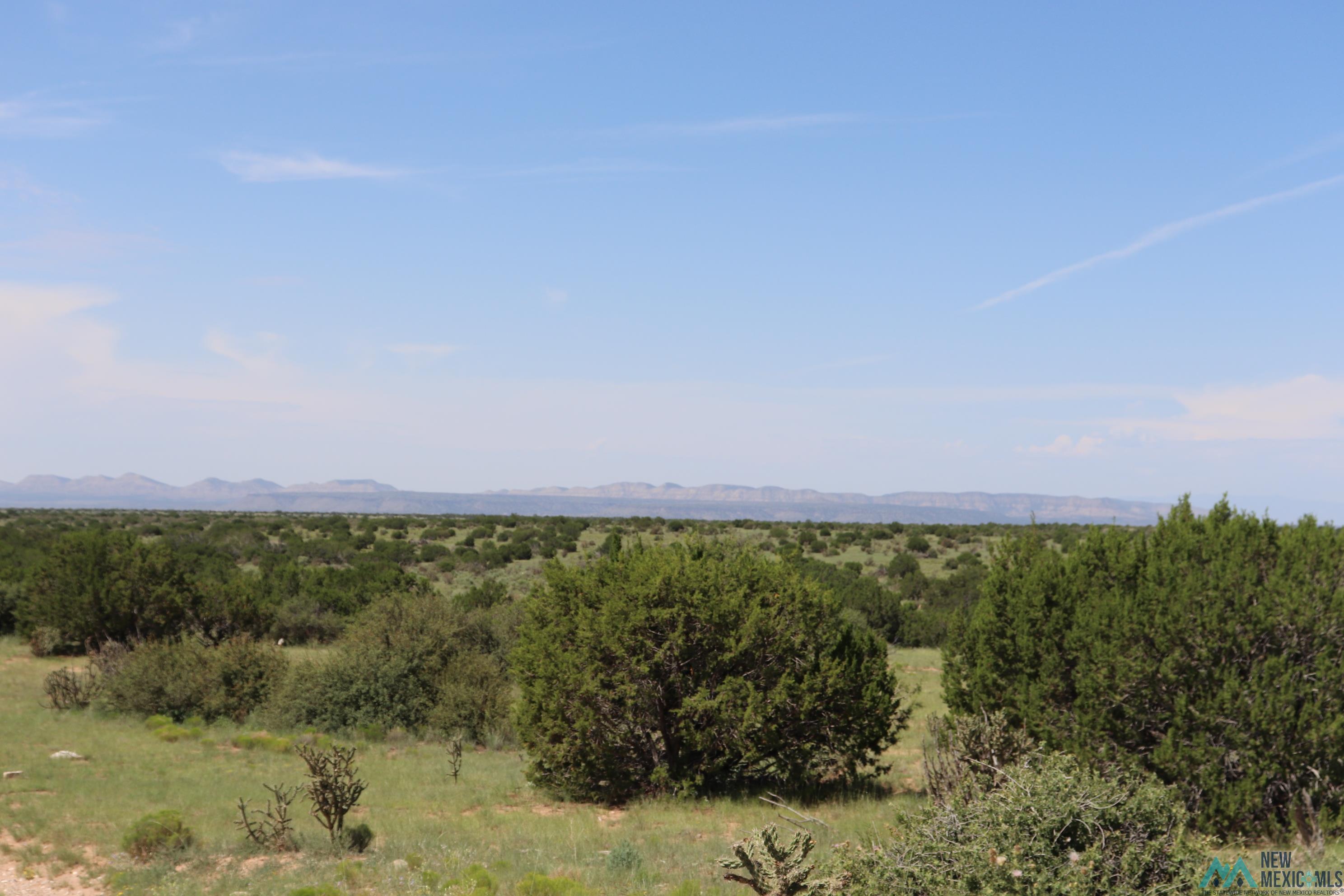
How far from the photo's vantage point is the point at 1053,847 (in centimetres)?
568

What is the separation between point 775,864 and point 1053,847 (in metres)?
2.37

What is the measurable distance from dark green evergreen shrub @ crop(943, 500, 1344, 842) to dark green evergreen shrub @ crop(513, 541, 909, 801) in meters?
3.08

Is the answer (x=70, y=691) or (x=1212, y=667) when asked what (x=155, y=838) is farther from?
(x=70, y=691)

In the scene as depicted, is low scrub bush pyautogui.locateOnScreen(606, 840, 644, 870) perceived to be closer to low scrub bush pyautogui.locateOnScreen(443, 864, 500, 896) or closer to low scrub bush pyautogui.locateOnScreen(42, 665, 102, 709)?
low scrub bush pyautogui.locateOnScreen(443, 864, 500, 896)

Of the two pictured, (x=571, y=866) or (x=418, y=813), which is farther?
(x=418, y=813)

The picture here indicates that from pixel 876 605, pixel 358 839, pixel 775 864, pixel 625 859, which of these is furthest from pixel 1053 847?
pixel 876 605

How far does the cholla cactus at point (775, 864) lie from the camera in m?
7.12

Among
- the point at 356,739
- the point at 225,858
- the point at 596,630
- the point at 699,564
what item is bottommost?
the point at 356,739

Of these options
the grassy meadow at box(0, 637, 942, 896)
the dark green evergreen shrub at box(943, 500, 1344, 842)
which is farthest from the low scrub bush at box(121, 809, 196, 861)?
the dark green evergreen shrub at box(943, 500, 1344, 842)

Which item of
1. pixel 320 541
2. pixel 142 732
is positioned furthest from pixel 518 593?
pixel 320 541

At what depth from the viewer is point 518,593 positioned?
41.7m

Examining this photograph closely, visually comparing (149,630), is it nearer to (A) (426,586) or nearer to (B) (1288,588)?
(A) (426,586)

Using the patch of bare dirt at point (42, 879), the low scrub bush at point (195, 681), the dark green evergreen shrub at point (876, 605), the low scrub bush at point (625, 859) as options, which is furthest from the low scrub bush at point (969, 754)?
the dark green evergreen shrub at point (876, 605)

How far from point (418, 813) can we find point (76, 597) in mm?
22971
